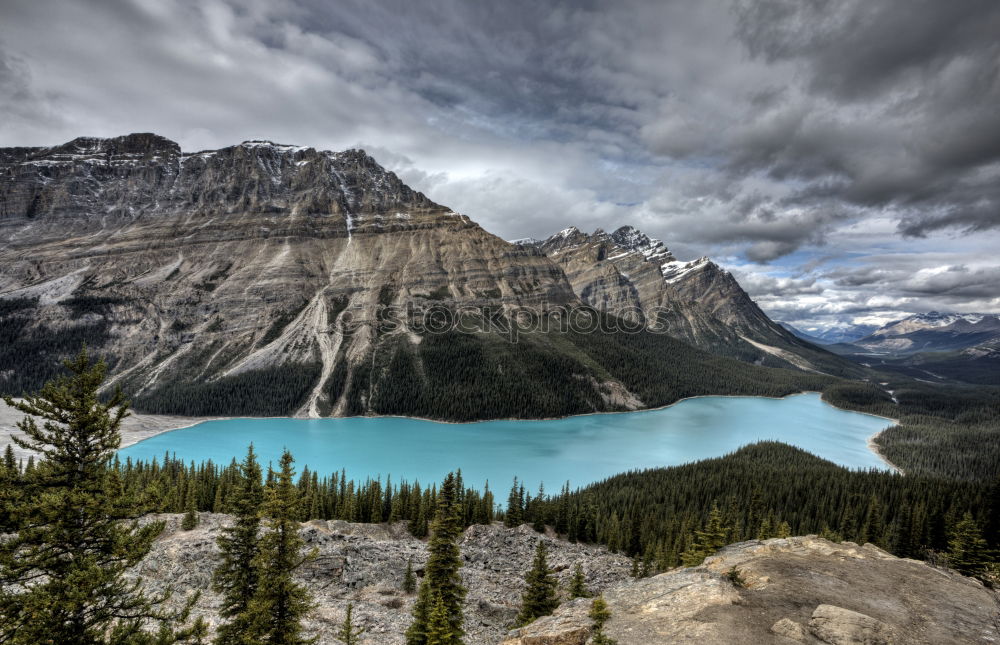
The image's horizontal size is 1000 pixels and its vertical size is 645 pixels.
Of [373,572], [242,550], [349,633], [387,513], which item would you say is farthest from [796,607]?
[387,513]

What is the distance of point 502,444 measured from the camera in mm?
118188

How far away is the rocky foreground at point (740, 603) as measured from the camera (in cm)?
1433

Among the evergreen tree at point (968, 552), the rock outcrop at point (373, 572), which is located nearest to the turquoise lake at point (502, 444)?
the rock outcrop at point (373, 572)

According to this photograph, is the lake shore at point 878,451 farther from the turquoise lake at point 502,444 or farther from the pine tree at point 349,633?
the pine tree at point 349,633

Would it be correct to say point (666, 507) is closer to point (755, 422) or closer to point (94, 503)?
point (94, 503)

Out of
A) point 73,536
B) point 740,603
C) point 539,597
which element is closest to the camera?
point 73,536

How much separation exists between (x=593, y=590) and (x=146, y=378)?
179m

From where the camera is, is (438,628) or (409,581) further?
(409,581)

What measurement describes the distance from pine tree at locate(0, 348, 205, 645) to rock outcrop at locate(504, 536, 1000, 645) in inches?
492

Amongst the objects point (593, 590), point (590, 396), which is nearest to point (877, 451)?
point (590, 396)

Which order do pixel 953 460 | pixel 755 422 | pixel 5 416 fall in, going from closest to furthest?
pixel 5 416
pixel 953 460
pixel 755 422

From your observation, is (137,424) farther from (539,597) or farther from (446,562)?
(539,597)

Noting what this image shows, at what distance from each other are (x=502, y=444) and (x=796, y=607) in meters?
105

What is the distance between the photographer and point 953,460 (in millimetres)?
121250
